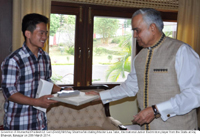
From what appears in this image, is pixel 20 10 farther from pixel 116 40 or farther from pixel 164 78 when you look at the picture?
pixel 164 78

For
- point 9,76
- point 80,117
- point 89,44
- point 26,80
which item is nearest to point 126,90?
Result: point 26,80

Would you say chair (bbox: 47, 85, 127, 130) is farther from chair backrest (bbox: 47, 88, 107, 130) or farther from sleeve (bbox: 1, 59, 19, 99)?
sleeve (bbox: 1, 59, 19, 99)

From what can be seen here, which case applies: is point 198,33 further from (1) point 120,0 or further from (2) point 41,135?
(2) point 41,135

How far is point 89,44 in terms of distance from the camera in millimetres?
3838

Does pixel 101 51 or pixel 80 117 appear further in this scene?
pixel 101 51

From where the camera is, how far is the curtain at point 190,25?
415 centimetres

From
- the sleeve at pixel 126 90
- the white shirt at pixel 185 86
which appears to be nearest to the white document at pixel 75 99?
the sleeve at pixel 126 90

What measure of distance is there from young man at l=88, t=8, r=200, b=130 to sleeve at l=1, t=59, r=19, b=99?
3.02 ft

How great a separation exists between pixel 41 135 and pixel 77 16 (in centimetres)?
259

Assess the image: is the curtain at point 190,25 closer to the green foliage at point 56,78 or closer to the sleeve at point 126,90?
the green foliage at point 56,78

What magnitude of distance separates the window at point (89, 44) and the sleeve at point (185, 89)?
7.78ft

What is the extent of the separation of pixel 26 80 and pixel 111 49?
2.36 m

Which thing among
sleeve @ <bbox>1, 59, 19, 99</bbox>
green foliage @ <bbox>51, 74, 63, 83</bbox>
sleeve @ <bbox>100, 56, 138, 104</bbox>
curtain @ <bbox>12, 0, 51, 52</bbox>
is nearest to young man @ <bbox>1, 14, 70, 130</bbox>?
sleeve @ <bbox>1, 59, 19, 99</bbox>

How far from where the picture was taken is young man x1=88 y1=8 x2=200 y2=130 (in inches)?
61.7
